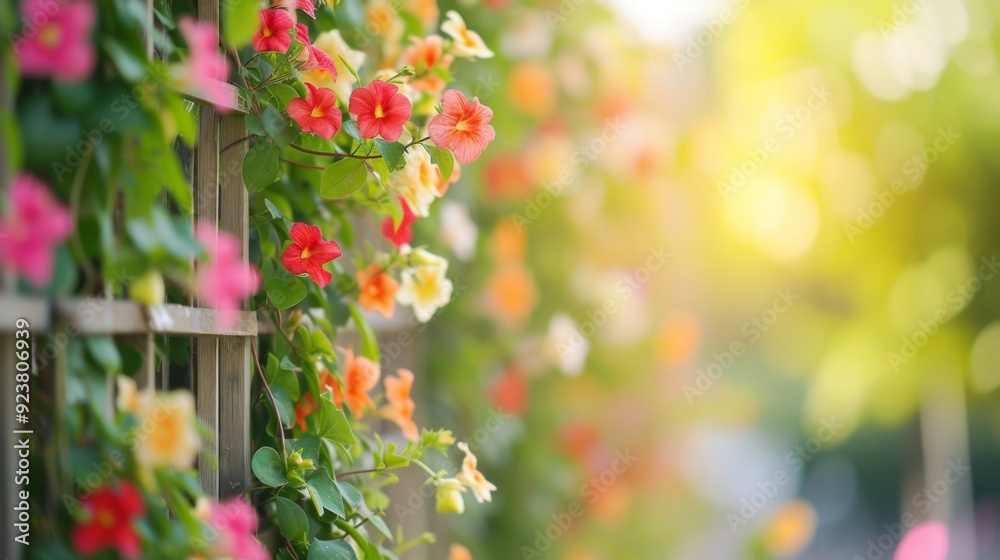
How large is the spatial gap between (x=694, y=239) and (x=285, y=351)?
211 cm

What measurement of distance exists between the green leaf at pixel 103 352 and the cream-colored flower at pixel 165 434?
0.04m

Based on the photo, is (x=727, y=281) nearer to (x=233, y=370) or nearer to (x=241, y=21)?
(x=233, y=370)

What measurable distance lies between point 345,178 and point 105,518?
16.9 inches

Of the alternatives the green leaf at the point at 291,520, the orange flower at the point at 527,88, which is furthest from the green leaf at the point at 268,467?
the orange flower at the point at 527,88

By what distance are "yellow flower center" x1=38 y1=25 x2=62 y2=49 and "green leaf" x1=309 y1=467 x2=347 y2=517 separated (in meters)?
0.52

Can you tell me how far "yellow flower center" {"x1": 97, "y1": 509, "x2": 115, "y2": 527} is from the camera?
0.56 m

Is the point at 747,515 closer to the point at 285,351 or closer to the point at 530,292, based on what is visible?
the point at 530,292

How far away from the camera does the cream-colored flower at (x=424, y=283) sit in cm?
108

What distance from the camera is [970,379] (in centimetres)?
254

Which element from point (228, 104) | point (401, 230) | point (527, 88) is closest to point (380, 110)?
point (228, 104)

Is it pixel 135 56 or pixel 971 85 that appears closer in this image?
pixel 135 56

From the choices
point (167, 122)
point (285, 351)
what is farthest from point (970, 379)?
point (167, 122)

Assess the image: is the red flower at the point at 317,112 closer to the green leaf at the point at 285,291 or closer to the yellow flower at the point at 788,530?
the green leaf at the point at 285,291

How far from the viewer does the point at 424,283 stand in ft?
3.56
